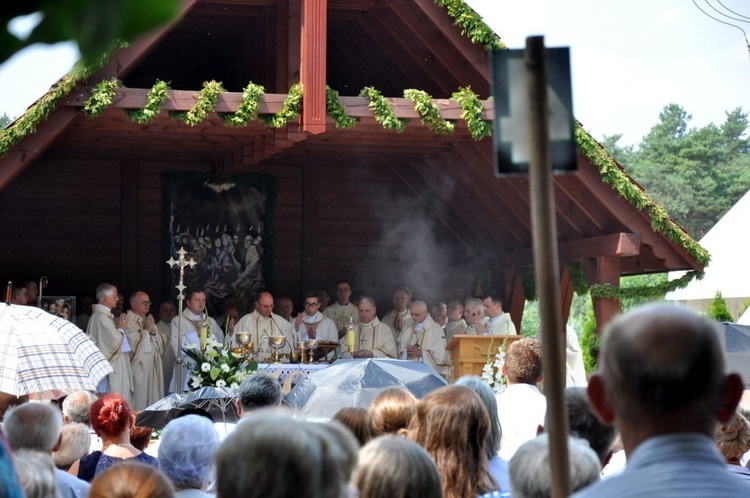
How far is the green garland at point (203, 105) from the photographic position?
12.1m

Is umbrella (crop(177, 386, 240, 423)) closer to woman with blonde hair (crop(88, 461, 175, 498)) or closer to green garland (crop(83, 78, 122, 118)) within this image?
green garland (crop(83, 78, 122, 118))

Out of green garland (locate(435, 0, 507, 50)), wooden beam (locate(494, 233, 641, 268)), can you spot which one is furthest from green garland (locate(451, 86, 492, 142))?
wooden beam (locate(494, 233, 641, 268))

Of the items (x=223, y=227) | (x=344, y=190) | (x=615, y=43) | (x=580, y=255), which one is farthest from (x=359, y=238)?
(x=615, y=43)

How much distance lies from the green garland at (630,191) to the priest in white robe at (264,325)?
5.14m

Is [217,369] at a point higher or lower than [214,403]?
higher

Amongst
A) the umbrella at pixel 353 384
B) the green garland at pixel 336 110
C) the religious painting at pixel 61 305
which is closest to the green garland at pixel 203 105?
the green garland at pixel 336 110

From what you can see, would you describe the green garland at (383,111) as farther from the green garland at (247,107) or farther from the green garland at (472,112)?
the green garland at (247,107)

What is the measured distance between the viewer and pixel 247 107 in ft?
40.1

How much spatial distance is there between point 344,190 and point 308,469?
1639cm

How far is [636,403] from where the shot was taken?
2.10 metres

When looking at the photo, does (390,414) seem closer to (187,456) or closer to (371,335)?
(187,456)

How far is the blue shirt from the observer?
6.51ft

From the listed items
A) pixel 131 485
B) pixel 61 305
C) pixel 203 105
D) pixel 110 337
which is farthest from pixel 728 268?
pixel 131 485

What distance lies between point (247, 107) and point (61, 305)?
5.75 metres
